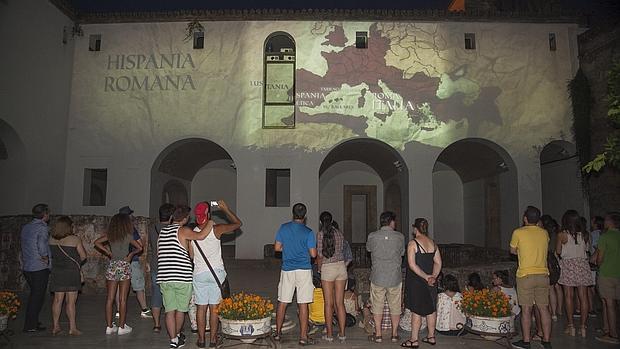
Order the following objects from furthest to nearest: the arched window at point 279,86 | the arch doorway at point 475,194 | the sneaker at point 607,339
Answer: the arch doorway at point 475,194 → the arched window at point 279,86 → the sneaker at point 607,339

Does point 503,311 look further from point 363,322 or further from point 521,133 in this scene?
point 521,133

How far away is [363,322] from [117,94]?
10702 millimetres

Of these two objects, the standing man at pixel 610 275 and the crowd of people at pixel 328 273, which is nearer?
the crowd of people at pixel 328 273

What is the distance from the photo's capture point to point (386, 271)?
574 centimetres

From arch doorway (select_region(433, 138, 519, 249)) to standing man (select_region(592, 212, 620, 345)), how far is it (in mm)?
7509

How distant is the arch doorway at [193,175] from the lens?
14.0 m

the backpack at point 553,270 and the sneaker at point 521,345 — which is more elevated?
the backpack at point 553,270

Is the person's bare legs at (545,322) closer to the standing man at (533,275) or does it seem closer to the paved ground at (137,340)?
the standing man at (533,275)

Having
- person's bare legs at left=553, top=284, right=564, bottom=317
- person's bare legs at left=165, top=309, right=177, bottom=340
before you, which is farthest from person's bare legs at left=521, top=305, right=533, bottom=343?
person's bare legs at left=165, top=309, right=177, bottom=340

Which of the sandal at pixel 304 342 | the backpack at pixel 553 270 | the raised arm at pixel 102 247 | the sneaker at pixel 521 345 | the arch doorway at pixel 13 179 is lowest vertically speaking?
the sandal at pixel 304 342

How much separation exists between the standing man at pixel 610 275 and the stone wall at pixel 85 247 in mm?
7733

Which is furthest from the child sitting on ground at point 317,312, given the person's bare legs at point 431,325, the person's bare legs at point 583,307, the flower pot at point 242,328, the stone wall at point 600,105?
the stone wall at point 600,105

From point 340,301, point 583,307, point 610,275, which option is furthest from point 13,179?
point 610,275

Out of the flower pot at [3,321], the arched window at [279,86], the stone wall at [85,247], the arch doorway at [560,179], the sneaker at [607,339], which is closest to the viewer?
the flower pot at [3,321]
